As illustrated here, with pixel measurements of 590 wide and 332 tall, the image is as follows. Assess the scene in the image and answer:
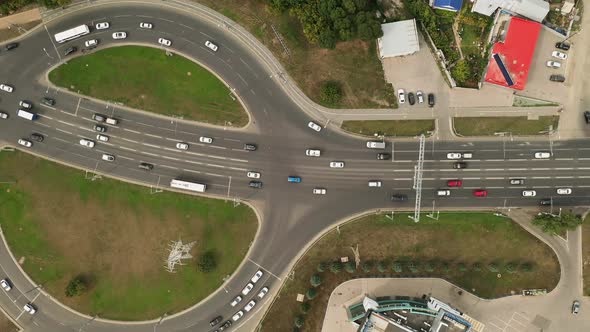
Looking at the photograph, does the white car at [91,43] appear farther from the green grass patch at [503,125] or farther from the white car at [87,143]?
the green grass patch at [503,125]

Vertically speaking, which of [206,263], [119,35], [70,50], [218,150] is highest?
[119,35]

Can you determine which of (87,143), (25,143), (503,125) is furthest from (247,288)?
(503,125)

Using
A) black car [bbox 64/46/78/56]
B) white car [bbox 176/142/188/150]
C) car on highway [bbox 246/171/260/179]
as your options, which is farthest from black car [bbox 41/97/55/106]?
car on highway [bbox 246/171/260/179]

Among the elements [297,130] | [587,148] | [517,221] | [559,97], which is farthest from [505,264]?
[297,130]

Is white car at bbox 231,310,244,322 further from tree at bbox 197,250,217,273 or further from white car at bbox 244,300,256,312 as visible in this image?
tree at bbox 197,250,217,273

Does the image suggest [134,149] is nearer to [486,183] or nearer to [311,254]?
[311,254]

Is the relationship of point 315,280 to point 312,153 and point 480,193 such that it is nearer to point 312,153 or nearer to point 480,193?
point 312,153

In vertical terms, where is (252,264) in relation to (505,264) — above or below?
below
